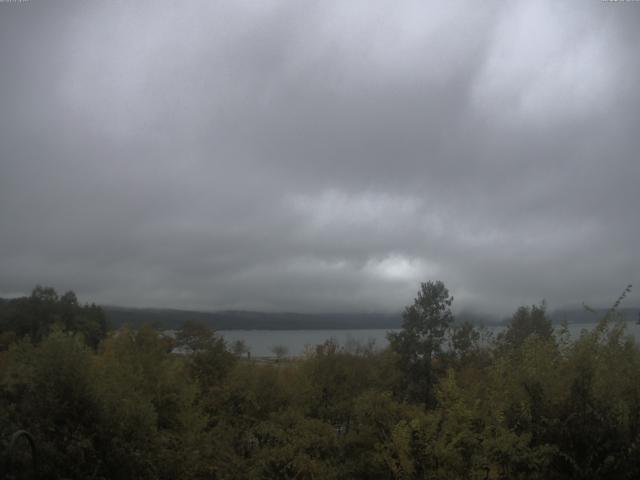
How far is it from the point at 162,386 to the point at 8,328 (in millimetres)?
57418

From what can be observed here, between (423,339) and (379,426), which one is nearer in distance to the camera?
(379,426)

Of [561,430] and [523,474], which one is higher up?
[561,430]

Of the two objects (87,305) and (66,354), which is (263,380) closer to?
(66,354)

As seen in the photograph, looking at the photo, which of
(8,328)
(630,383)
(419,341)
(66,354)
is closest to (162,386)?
(66,354)

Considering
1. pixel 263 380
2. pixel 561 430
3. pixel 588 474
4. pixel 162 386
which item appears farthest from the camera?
pixel 263 380

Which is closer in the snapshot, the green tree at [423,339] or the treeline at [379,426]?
the treeline at [379,426]

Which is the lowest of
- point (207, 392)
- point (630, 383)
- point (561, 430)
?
point (207, 392)

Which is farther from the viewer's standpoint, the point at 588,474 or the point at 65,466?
the point at 65,466

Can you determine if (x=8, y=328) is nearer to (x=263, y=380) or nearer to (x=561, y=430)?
(x=263, y=380)

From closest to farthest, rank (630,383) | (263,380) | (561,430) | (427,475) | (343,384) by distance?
(561,430), (630,383), (427,475), (263,380), (343,384)

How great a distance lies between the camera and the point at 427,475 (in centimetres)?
1589

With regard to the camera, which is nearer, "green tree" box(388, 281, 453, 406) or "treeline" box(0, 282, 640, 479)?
"treeline" box(0, 282, 640, 479)

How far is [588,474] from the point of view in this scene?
42.6 ft

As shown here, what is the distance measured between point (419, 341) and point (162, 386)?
26.2 m
